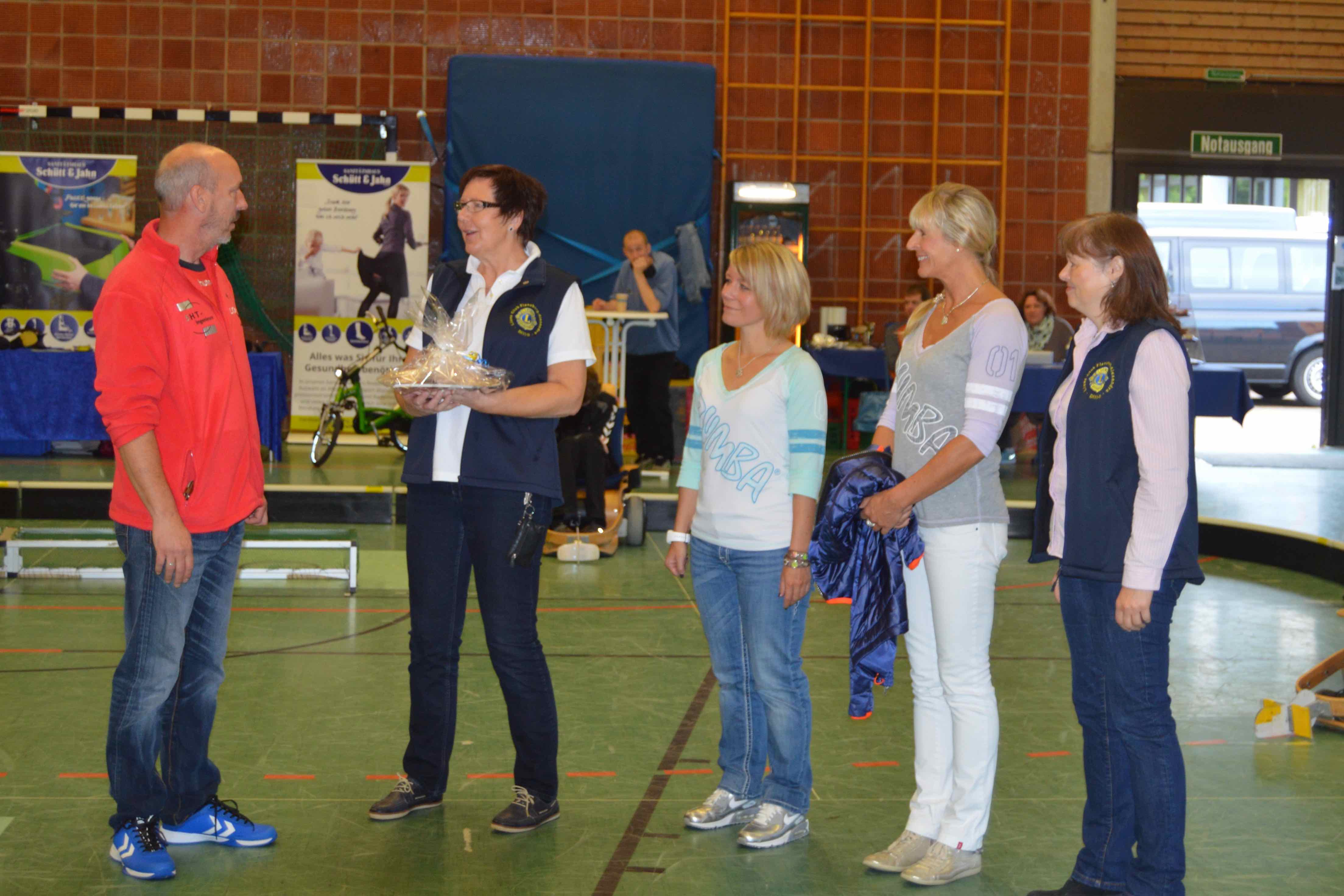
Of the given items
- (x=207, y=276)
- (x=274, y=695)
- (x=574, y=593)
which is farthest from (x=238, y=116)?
(x=207, y=276)

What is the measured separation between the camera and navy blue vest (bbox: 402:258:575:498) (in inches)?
120

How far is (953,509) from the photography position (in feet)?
9.31

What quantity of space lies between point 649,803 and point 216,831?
42.3 inches

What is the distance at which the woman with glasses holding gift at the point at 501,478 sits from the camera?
10.1ft

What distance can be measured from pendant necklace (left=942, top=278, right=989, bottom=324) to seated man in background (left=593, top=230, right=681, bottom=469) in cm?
602

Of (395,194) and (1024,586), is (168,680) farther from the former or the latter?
(395,194)

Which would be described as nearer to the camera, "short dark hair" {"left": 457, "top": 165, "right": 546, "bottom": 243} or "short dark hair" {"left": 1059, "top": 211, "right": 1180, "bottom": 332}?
"short dark hair" {"left": 1059, "top": 211, "right": 1180, "bottom": 332}

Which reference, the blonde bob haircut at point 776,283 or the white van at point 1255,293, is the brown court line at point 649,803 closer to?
the blonde bob haircut at point 776,283

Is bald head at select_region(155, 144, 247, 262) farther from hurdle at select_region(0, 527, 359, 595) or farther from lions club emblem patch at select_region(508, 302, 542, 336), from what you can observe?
hurdle at select_region(0, 527, 359, 595)

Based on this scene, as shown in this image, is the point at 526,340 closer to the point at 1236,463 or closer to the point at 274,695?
the point at 274,695

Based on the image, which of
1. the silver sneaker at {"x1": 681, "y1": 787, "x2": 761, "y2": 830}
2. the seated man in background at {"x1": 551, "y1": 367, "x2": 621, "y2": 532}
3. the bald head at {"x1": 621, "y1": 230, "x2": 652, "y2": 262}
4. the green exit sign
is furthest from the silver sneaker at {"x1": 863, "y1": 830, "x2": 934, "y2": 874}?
the green exit sign

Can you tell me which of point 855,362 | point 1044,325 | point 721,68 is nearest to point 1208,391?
point 1044,325

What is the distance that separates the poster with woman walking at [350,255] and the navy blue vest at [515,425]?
7635 millimetres

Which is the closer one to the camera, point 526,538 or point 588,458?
point 526,538
